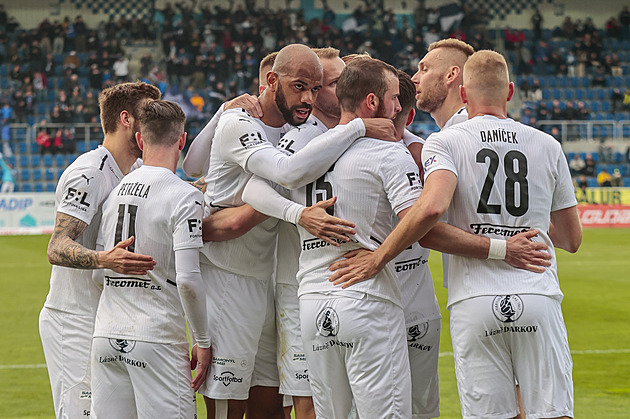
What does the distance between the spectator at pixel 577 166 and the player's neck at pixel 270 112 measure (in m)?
25.8

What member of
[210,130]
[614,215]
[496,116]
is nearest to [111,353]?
[210,130]

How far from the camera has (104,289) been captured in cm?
427

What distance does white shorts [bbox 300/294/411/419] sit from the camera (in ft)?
12.8

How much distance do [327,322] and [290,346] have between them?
2.21 ft

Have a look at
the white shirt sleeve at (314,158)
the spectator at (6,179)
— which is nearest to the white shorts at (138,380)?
the white shirt sleeve at (314,158)

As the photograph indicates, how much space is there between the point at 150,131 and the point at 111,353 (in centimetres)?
119

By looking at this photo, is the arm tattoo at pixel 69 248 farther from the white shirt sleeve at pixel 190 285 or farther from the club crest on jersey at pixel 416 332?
the club crest on jersey at pixel 416 332

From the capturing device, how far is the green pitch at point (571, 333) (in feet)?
23.9

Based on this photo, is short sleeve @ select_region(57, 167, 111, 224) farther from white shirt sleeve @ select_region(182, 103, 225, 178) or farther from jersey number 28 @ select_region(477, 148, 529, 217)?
jersey number 28 @ select_region(477, 148, 529, 217)

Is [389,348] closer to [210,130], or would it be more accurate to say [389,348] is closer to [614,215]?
[210,130]

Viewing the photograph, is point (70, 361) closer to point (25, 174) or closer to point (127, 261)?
point (127, 261)

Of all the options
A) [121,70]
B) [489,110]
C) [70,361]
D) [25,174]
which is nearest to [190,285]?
[70,361]

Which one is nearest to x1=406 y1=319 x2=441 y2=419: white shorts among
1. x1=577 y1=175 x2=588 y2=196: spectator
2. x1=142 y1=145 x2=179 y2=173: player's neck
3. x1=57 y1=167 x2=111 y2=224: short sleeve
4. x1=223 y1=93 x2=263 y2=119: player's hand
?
x1=223 y1=93 x2=263 y2=119: player's hand

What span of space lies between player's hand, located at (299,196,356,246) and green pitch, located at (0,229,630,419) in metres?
3.43
